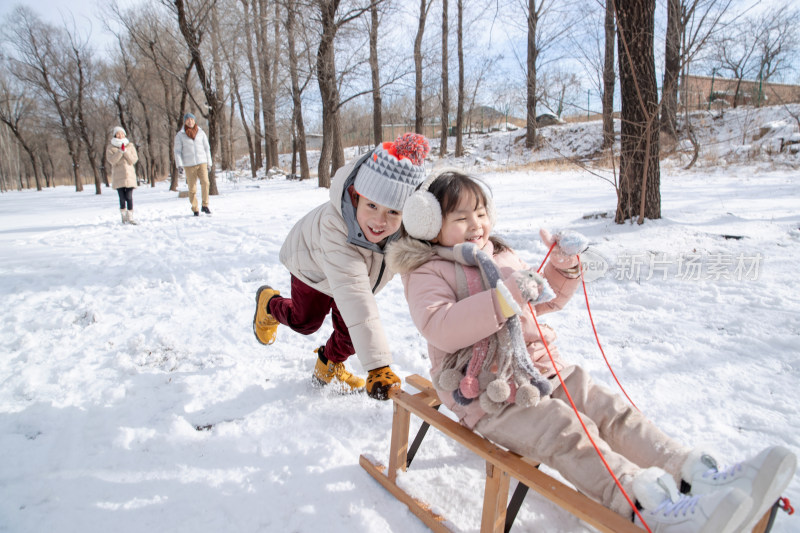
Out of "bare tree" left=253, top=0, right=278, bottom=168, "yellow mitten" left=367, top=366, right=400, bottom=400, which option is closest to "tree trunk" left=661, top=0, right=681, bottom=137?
"yellow mitten" left=367, top=366, right=400, bottom=400

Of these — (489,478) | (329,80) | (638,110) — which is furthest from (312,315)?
Result: (329,80)

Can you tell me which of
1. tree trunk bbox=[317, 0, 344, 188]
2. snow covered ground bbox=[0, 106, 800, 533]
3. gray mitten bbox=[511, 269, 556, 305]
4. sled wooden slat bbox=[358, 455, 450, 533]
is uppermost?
tree trunk bbox=[317, 0, 344, 188]

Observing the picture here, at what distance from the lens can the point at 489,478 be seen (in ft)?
5.02

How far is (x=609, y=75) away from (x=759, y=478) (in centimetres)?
607

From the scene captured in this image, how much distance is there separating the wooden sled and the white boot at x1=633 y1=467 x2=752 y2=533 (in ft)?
0.50

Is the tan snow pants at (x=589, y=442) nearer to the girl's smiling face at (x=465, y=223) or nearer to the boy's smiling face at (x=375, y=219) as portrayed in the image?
the girl's smiling face at (x=465, y=223)

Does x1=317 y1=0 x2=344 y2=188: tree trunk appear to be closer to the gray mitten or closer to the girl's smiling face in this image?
the girl's smiling face

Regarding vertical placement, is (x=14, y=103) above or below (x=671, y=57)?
above

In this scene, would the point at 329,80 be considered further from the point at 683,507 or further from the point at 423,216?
the point at 683,507

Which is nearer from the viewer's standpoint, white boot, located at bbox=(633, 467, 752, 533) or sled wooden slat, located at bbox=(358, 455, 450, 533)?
white boot, located at bbox=(633, 467, 752, 533)

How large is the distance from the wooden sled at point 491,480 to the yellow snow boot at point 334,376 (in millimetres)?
560

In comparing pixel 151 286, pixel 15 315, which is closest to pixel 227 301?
pixel 151 286

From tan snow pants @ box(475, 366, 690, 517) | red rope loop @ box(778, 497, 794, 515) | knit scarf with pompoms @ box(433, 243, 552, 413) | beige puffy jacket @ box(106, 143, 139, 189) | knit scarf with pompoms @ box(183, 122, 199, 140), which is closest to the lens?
red rope loop @ box(778, 497, 794, 515)

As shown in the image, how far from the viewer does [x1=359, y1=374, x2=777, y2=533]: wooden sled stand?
49.1 inches
